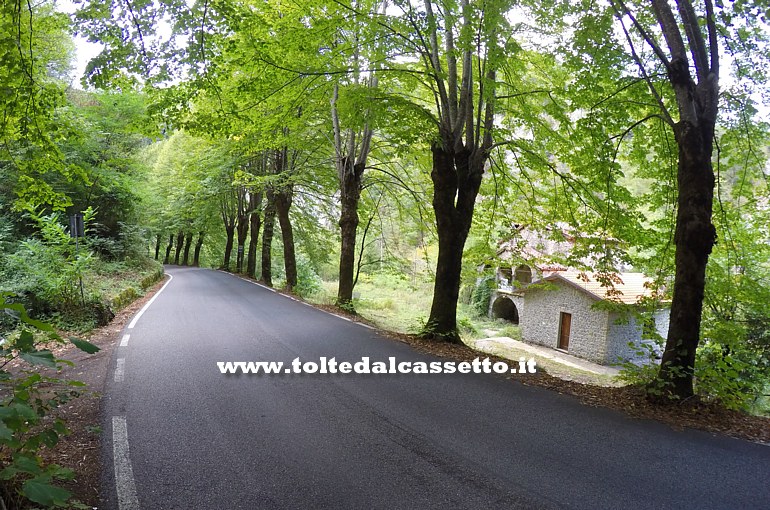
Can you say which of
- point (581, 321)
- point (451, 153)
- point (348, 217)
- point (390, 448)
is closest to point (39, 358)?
point (390, 448)

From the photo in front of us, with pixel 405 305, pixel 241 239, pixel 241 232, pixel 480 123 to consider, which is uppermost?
pixel 480 123

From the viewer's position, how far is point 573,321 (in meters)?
23.7

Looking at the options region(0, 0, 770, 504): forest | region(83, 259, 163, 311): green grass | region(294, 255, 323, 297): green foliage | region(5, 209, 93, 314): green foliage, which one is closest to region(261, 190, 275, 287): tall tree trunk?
region(294, 255, 323, 297): green foliage

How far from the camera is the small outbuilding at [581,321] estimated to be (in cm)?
2202

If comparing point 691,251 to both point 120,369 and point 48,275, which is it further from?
point 48,275

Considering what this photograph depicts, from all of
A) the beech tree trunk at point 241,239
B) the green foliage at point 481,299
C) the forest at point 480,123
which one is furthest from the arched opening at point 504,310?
the forest at point 480,123

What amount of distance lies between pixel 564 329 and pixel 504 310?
1027 centimetres

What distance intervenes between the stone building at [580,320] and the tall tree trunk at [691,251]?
48.3 feet

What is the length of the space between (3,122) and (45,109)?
0.54 m

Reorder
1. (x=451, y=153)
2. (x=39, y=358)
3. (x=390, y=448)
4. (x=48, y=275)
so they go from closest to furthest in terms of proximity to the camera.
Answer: (x=39, y=358) → (x=390, y=448) → (x=451, y=153) → (x=48, y=275)

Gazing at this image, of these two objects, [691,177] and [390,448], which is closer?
[390,448]

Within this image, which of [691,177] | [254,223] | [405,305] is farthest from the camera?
[405,305]

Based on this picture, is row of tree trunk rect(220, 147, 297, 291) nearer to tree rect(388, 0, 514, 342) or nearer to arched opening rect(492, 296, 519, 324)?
tree rect(388, 0, 514, 342)

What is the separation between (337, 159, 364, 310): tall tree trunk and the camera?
1407cm
